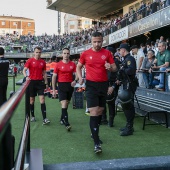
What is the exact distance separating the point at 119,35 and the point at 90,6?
57.9 ft

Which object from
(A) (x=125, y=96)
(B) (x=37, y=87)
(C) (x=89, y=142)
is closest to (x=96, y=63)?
(A) (x=125, y=96)

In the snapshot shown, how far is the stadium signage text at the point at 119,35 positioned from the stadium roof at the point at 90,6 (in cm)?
953

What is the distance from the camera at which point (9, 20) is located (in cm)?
11019

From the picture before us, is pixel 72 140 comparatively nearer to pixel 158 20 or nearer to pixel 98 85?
pixel 98 85

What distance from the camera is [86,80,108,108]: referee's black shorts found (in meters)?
5.27

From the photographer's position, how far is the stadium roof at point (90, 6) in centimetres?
3700

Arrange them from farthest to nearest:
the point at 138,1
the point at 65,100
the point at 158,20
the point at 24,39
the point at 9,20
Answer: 1. the point at 9,20
2. the point at 24,39
3. the point at 138,1
4. the point at 158,20
5. the point at 65,100

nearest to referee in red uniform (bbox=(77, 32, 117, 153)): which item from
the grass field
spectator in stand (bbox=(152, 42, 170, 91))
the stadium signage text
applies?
the grass field

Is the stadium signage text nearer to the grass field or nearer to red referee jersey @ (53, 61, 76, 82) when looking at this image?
the grass field

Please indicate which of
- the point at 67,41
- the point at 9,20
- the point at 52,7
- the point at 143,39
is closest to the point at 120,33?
the point at 143,39

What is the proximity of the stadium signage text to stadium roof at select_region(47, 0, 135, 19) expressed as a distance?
953cm

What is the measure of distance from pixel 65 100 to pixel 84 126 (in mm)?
790

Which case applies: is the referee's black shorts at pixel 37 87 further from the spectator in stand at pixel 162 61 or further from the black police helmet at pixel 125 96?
the spectator in stand at pixel 162 61

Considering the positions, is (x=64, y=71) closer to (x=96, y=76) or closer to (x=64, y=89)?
(x=64, y=89)
